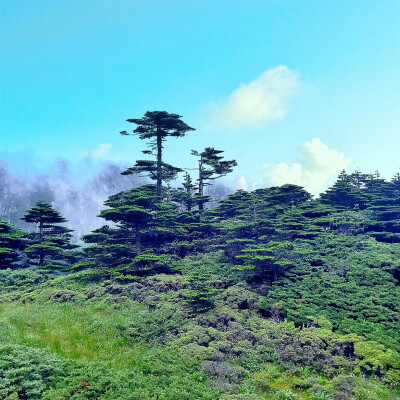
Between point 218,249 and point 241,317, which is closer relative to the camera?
point 241,317

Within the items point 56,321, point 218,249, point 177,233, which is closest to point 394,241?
point 218,249

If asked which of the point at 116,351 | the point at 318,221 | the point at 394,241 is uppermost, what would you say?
the point at 318,221

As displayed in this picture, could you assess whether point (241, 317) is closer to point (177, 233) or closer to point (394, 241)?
point (177, 233)

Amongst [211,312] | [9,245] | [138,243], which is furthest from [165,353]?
[9,245]

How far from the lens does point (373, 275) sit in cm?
1379

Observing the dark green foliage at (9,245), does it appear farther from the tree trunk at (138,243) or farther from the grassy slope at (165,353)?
the tree trunk at (138,243)

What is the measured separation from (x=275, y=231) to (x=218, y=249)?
181 inches

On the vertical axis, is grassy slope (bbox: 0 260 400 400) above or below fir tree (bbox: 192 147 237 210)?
below

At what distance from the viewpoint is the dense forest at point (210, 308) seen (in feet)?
25.7

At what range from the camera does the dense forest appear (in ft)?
25.7

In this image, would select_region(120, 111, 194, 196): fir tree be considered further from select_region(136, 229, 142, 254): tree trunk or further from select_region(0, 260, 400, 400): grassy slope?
select_region(0, 260, 400, 400): grassy slope

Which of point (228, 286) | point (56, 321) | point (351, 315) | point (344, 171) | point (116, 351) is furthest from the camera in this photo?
point (344, 171)

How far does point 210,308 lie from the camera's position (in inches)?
496

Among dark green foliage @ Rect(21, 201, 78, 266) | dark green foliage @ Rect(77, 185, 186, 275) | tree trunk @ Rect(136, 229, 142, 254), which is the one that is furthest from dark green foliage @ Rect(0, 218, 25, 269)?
tree trunk @ Rect(136, 229, 142, 254)
